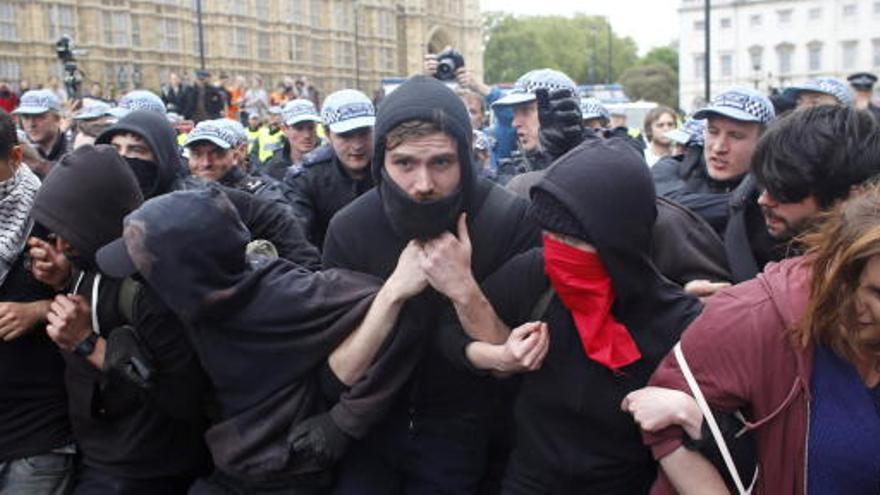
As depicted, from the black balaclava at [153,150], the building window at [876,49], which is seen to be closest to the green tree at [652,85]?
the building window at [876,49]

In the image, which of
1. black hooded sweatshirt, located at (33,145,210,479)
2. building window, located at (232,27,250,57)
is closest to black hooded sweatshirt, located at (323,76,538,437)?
black hooded sweatshirt, located at (33,145,210,479)

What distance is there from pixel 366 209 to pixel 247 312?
2.02 feet

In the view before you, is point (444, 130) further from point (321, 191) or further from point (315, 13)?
point (315, 13)

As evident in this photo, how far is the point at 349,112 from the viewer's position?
5.73 meters

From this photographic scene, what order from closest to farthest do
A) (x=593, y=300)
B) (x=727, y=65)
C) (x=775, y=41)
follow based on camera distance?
(x=593, y=300), (x=775, y=41), (x=727, y=65)

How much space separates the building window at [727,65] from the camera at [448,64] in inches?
3247

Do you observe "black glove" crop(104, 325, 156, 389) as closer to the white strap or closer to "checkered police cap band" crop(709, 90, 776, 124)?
the white strap

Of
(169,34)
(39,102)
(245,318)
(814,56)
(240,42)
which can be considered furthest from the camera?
(814,56)

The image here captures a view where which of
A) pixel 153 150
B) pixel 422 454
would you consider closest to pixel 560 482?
pixel 422 454

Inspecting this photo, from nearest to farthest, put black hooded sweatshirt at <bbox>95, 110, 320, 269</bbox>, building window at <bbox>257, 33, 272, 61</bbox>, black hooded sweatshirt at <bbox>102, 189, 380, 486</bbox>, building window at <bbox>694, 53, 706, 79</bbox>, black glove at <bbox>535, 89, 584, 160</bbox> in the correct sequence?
black hooded sweatshirt at <bbox>102, 189, 380, 486</bbox> → black glove at <bbox>535, 89, 584, 160</bbox> → black hooded sweatshirt at <bbox>95, 110, 320, 269</bbox> → building window at <bbox>257, 33, 272, 61</bbox> → building window at <bbox>694, 53, 706, 79</bbox>

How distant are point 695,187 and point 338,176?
7.67 ft

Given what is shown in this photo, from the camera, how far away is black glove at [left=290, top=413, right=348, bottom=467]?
8.84 feet

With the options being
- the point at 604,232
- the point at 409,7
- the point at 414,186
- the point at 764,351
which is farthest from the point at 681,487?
the point at 409,7

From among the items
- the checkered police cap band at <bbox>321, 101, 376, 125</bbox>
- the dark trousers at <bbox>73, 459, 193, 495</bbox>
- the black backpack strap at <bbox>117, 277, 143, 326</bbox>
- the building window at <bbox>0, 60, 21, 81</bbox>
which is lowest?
the dark trousers at <bbox>73, 459, 193, 495</bbox>
